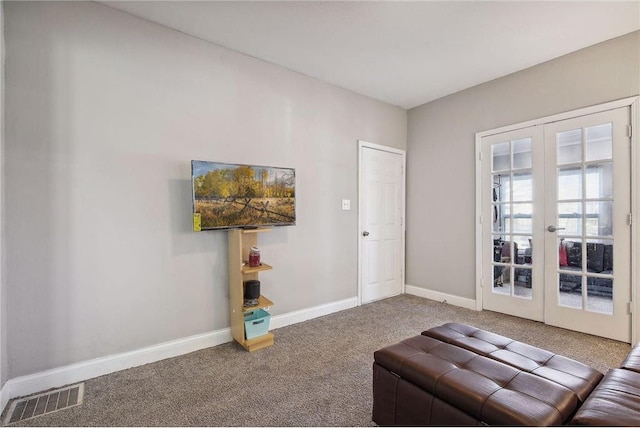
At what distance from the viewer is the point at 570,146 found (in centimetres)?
294

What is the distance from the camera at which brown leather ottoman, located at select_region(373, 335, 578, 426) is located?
1138 millimetres

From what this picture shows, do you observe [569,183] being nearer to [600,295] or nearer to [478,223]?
[478,223]

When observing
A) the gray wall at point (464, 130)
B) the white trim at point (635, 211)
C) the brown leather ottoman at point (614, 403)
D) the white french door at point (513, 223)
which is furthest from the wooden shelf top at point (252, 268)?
the white trim at point (635, 211)

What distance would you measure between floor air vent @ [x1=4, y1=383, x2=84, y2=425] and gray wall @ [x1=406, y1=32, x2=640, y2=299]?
372 centimetres

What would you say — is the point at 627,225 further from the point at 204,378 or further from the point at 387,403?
the point at 204,378

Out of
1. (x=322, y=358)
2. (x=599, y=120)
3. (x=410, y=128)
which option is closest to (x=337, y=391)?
(x=322, y=358)

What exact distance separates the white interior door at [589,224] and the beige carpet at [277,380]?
24 cm

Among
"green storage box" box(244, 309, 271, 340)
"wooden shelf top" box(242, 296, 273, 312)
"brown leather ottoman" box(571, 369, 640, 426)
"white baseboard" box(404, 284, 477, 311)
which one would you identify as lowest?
"white baseboard" box(404, 284, 477, 311)

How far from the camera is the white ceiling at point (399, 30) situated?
223 cm

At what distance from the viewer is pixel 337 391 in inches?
76.6

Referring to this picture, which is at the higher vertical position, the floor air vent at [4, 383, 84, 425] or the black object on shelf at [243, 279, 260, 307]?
the black object on shelf at [243, 279, 260, 307]

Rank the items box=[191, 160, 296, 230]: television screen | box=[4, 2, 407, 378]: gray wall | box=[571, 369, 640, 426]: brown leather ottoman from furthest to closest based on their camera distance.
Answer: box=[191, 160, 296, 230]: television screen, box=[4, 2, 407, 378]: gray wall, box=[571, 369, 640, 426]: brown leather ottoman

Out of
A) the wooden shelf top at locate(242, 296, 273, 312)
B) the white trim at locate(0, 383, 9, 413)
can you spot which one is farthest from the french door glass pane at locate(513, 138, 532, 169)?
the white trim at locate(0, 383, 9, 413)

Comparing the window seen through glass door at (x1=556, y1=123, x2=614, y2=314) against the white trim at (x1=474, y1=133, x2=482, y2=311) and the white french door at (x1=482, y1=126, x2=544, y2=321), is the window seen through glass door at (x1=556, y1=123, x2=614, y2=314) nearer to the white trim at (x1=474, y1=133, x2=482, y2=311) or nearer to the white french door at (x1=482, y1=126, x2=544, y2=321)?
the white french door at (x1=482, y1=126, x2=544, y2=321)
